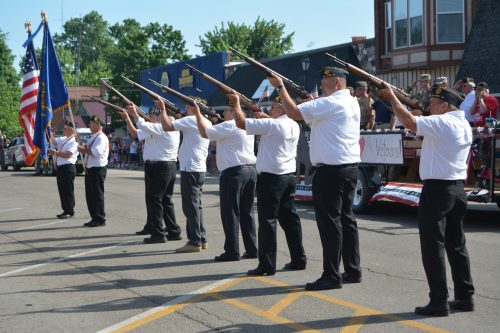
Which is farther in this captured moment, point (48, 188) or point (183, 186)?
point (48, 188)

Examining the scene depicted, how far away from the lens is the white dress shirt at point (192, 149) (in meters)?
9.16

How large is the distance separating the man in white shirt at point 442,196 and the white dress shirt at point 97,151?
7.05 meters

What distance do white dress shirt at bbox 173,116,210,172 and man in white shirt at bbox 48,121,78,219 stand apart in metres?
4.35

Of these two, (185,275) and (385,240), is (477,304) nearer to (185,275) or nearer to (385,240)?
(185,275)

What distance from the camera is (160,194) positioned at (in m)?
10.1

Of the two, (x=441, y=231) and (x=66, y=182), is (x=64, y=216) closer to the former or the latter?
Answer: (x=66, y=182)

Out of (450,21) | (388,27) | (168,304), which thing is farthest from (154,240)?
(388,27)

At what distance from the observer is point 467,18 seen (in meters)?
23.4

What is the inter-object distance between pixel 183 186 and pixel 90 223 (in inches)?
136

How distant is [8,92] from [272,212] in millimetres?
55990

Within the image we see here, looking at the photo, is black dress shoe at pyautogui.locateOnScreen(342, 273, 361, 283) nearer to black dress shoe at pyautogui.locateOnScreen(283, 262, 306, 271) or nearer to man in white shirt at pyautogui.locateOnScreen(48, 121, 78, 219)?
black dress shoe at pyautogui.locateOnScreen(283, 262, 306, 271)

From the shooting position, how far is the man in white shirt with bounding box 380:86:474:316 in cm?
582

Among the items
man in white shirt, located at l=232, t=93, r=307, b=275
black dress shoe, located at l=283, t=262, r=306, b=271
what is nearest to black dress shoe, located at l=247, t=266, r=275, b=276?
man in white shirt, located at l=232, t=93, r=307, b=275

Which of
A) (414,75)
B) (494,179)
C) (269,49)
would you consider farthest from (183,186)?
(269,49)
